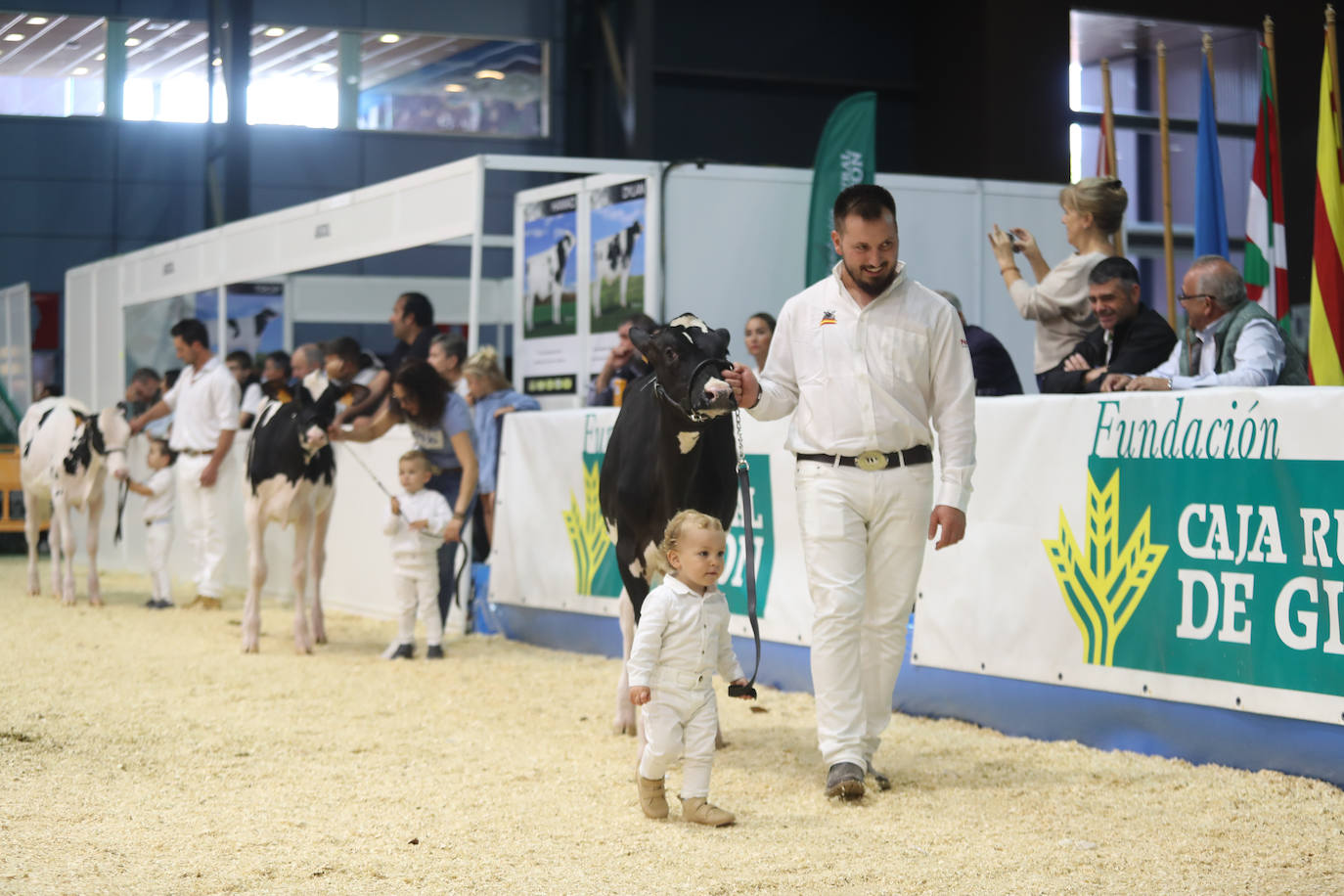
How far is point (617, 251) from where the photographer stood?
11906 millimetres

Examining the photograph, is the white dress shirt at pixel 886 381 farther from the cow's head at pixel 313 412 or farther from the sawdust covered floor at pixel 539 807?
the cow's head at pixel 313 412

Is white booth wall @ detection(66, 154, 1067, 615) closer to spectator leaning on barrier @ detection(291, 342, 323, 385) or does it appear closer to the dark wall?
spectator leaning on barrier @ detection(291, 342, 323, 385)

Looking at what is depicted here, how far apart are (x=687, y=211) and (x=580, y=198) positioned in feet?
2.95

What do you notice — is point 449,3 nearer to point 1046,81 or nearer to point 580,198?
point 1046,81

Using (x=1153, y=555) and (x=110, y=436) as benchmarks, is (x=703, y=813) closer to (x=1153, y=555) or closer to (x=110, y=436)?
(x=1153, y=555)

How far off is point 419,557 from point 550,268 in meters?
3.58

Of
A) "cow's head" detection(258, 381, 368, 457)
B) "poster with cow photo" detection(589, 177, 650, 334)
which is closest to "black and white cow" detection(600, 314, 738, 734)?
"cow's head" detection(258, 381, 368, 457)

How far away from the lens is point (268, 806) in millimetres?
5434

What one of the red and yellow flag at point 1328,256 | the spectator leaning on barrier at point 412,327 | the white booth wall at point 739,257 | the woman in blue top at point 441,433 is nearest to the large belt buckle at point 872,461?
the woman in blue top at point 441,433

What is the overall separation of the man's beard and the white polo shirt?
25.4 ft

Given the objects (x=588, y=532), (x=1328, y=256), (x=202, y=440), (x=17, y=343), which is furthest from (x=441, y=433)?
(x=17, y=343)

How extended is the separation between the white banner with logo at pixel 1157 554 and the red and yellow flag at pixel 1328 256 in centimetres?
323

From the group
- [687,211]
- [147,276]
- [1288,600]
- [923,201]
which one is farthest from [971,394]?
[147,276]

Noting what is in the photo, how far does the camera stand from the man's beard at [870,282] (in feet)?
18.3
